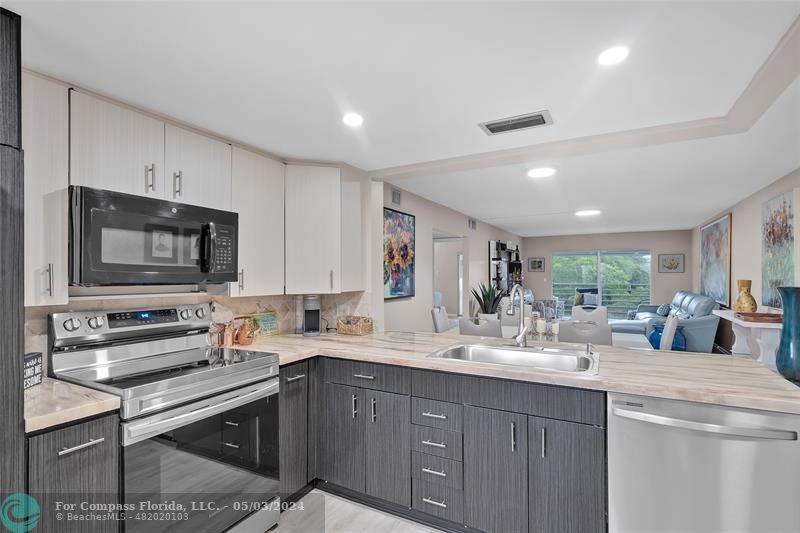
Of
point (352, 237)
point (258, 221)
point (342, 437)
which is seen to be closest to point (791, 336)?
point (342, 437)

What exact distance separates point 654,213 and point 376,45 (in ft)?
19.4

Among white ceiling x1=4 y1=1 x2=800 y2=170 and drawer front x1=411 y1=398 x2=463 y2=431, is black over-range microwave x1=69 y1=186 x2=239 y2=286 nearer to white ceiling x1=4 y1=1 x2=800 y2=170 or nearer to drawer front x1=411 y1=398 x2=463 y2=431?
white ceiling x1=4 y1=1 x2=800 y2=170

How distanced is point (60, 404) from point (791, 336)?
9.59 feet

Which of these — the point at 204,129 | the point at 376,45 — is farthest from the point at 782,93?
the point at 204,129

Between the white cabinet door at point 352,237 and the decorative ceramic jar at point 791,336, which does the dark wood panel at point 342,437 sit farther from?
the decorative ceramic jar at point 791,336

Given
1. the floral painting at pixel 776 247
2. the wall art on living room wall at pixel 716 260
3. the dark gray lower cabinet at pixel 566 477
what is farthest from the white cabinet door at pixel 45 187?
the wall art on living room wall at pixel 716 260

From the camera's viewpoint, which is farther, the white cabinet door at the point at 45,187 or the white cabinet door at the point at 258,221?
the white cabinet door at the point at 258,221

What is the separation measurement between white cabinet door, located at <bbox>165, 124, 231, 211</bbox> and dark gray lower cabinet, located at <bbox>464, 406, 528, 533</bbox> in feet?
5.97

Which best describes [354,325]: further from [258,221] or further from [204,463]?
[204,463]

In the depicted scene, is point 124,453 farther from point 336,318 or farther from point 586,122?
point 586,122

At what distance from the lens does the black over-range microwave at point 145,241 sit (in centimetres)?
167

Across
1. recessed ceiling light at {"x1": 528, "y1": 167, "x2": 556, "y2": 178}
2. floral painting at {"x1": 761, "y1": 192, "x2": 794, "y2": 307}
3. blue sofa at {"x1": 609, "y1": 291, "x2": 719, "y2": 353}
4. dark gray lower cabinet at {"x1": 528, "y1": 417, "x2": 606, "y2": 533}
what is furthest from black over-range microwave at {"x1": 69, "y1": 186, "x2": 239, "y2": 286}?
blue sofa at {"x1": 609, "y1": 291, "x2": 719, "y2": 353}

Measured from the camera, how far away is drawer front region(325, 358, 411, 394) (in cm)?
217

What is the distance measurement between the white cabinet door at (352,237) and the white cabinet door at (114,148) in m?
1.23
